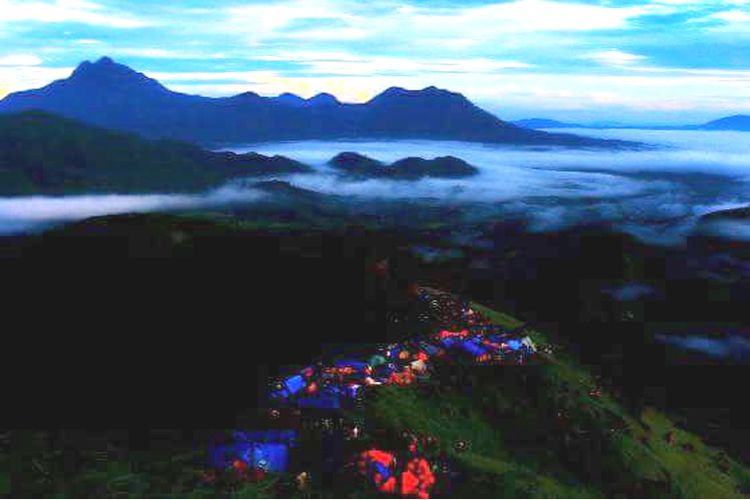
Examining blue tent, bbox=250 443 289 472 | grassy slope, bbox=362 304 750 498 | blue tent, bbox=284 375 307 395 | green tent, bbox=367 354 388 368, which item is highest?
blue tent, bbox=250 443 289 472

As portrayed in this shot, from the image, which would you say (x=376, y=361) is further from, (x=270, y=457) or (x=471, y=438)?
(x=270, y=457)

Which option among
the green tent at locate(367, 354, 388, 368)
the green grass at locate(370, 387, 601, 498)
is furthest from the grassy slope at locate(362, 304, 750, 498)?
the green tent at locate(367, 354, 388, 368)

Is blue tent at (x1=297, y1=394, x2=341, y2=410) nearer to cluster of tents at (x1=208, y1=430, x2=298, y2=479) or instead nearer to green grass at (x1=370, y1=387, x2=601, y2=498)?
green grass at (x1=370, y1=387, x2=601, y2=498)

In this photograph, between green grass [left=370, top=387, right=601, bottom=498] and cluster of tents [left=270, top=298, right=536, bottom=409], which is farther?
cluster of tents [left=270, top=298, right=536, bottom=409]

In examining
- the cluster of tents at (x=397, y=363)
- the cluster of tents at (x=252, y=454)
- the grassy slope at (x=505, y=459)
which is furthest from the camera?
the cluster of tents at (x=397, y=363)

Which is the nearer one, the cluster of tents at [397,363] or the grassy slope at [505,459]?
the grassy slope at [505,459]

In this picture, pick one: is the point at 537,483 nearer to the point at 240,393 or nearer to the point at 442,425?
the point at 442,425

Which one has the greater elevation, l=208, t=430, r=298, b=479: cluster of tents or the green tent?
l=208, t=430, r=298, b=479: cluster of tents

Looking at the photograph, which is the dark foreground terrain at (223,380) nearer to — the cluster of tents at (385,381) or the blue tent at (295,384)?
the cluster of tents at (385,381)

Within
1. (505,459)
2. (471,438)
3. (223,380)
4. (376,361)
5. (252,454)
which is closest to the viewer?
(252,454)

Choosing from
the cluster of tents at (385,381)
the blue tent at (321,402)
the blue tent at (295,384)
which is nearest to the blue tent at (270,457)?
the cluster of tents at (385,381)

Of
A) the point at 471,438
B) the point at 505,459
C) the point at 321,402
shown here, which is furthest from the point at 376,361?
the point at 505,459
